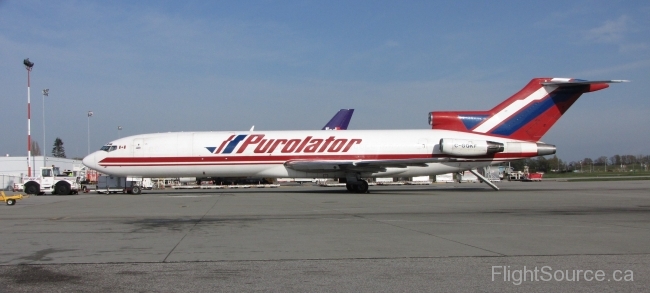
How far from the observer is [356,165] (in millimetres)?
30344

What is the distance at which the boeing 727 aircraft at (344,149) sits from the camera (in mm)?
30922

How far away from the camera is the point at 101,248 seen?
32.0 ft

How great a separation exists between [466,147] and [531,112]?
15.1ft

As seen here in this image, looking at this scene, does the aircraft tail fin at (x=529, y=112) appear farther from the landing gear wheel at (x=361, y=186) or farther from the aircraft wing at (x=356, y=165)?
the landing gear wheel at (x=361, y=186)

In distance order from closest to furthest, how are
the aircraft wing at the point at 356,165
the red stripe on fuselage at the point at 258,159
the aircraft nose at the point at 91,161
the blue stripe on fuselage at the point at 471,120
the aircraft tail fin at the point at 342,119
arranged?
the aircraft wing at the point at 356,165, the red stripe on fuselage at the point at 258,159, the aircraft nose at the point at 91,161, the blue stripe on fuselage at the point at 471,120, the aircraft tail fin at the point at 342,119

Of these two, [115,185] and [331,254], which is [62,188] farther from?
[331,254]

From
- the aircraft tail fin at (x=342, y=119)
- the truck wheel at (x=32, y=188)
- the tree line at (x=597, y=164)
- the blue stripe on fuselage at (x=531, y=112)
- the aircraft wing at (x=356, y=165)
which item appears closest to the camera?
the aircraft wing at (x=356, y=165)

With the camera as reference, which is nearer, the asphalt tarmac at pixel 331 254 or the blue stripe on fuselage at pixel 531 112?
the asphalt tarmac at pixel 331 254

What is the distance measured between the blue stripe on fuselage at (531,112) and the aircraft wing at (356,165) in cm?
424

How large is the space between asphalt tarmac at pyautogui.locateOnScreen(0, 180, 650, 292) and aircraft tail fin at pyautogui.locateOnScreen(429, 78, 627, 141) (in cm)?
1636

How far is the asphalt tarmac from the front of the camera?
22.3ft

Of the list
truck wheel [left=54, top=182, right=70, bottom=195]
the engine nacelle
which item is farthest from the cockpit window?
the engine nacelle

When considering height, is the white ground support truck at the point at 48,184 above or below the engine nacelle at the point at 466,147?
below

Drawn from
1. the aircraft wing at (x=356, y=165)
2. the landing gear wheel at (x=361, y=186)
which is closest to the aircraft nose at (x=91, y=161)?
the aircraft wing at (x=356, y=165)
